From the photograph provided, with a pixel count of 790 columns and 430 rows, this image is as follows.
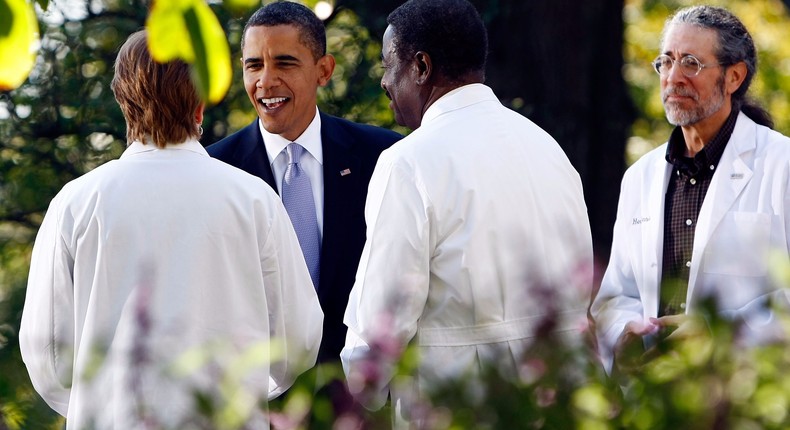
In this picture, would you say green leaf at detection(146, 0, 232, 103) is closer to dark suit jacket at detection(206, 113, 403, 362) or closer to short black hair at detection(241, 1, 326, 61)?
dark suit jacket at detection(206, 113, 403, 362)

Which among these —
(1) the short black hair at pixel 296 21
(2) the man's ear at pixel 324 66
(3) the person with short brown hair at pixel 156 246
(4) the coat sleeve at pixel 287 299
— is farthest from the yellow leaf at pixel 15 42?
(2) the man's ear at pixel 324 66

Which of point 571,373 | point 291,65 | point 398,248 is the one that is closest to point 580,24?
point 291,65

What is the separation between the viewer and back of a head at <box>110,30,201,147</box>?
3.86 metres

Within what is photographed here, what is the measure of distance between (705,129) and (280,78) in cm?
177

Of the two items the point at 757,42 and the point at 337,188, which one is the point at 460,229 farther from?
the point at 757,42

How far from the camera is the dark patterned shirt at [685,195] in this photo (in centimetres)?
461

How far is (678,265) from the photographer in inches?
181

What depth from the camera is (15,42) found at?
2012 mm

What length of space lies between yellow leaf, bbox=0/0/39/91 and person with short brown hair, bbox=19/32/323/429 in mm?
1595

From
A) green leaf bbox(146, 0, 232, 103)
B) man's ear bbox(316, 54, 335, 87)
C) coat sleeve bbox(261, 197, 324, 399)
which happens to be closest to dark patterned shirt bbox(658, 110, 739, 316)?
coat sleeve bbox(261, 197, 324, 399)

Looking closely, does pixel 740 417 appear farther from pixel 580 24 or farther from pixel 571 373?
pixel 580 24

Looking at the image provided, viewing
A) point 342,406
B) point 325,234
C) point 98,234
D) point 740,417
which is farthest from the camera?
point 325,234

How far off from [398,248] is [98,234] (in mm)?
904

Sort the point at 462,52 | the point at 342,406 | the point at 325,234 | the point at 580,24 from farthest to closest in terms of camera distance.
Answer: the point at 580,24
the point at 325,234
the point at 462,52
the point at 342,406
